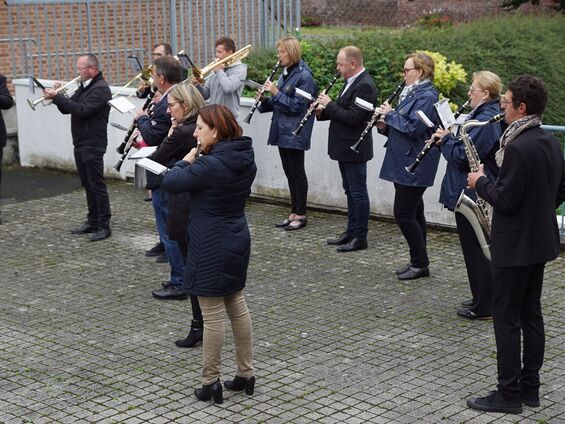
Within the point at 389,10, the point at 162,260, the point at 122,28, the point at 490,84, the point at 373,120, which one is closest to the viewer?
the point at 490,84

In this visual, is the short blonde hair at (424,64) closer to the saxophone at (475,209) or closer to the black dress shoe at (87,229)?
the saxophone at (475,209)

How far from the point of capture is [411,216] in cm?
823

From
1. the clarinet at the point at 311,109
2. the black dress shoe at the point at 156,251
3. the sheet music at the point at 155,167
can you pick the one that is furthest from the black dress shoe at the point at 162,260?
the sheet music at the point at 155,167

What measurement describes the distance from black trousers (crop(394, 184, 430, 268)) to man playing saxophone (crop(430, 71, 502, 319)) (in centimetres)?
73

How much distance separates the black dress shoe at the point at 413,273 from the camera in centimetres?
838

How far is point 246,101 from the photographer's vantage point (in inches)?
442

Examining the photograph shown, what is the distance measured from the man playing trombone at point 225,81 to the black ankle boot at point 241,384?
15.3 feet

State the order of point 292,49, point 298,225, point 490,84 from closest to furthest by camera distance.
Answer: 1. point 490,84
2. point 292,49
3. point 298,225

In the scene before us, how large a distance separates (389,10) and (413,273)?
79.8ft

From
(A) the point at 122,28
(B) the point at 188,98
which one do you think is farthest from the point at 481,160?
(A) the point at 122,28

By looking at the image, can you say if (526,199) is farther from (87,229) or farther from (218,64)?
(87,229)

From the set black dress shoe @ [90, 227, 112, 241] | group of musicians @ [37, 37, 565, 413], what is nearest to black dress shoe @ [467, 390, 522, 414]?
group of musicians @ [37, 37, 565, 413]

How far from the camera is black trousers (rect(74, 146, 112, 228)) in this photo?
9742 mm

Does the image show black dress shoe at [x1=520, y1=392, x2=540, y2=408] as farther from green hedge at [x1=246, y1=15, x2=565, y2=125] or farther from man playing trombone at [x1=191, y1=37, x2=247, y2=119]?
green hedge at [x1=246, y1=15, x2=565, y2=125]
